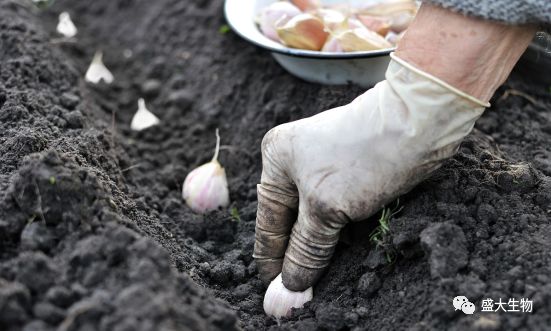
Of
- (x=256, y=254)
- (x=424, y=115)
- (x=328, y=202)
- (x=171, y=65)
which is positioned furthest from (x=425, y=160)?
(x=171, y=65)

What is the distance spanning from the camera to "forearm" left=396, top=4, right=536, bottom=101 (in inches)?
59.3

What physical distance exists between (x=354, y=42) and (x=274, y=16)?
41cm

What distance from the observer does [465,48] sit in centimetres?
151

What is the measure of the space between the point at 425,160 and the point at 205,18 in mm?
1987

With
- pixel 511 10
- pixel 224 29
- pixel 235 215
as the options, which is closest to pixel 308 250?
pixel 235 215

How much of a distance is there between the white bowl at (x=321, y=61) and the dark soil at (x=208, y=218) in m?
0.05

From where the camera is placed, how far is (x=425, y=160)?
5.24 feet

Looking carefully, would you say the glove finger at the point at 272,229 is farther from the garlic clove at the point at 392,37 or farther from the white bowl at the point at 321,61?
the garlic clove at the point at 392,37

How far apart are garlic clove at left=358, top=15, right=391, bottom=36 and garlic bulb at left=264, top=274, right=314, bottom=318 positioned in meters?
1.17

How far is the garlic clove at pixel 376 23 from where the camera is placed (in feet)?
8.13

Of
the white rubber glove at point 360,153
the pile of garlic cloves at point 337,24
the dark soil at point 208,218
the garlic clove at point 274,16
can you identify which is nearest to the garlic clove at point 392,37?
the pile of garlic cloves at point 337,24

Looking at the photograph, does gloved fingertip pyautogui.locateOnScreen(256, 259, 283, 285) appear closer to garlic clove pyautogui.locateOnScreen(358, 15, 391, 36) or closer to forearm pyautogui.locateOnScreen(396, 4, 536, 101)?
forearm pyautogui.locateOnScreen(396, 4, 536, 101)

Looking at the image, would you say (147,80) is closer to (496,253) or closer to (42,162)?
(42,162)

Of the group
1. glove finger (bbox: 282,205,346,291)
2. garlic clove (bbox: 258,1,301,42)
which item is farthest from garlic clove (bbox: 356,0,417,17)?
glove finger (bbox: 282,205,346,291)
